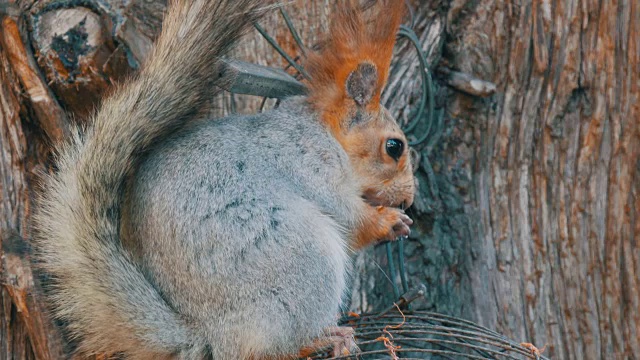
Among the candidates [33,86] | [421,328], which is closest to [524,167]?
[421,328]

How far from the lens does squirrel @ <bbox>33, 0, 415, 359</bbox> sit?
4.37ft

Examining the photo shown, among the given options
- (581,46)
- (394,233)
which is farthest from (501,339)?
(581,46)

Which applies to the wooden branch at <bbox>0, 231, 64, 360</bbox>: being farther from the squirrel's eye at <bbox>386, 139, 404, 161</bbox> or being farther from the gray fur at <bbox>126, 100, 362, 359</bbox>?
the squirrel's eye at <bbox>386, 139, 404, 161</bbox>

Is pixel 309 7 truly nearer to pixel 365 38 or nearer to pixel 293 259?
pixel 365 38

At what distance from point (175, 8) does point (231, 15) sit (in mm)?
119

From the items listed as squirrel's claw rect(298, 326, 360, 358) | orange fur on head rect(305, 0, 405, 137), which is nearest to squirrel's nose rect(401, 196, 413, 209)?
orange fur on head rect(305, 0, 405, 137)

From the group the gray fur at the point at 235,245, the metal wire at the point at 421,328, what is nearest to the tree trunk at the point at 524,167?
the metal wire at the point at 421,328

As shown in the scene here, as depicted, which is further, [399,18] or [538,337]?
[538,337]

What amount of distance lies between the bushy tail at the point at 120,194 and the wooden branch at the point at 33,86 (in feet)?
0.43

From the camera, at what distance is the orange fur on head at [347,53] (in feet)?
5.16

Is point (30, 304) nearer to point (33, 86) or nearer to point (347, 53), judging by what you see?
point (33, 86)

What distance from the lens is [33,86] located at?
1.50m

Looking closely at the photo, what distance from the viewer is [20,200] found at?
5.04ft

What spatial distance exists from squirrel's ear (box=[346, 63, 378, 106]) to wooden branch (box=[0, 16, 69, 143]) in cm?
57
